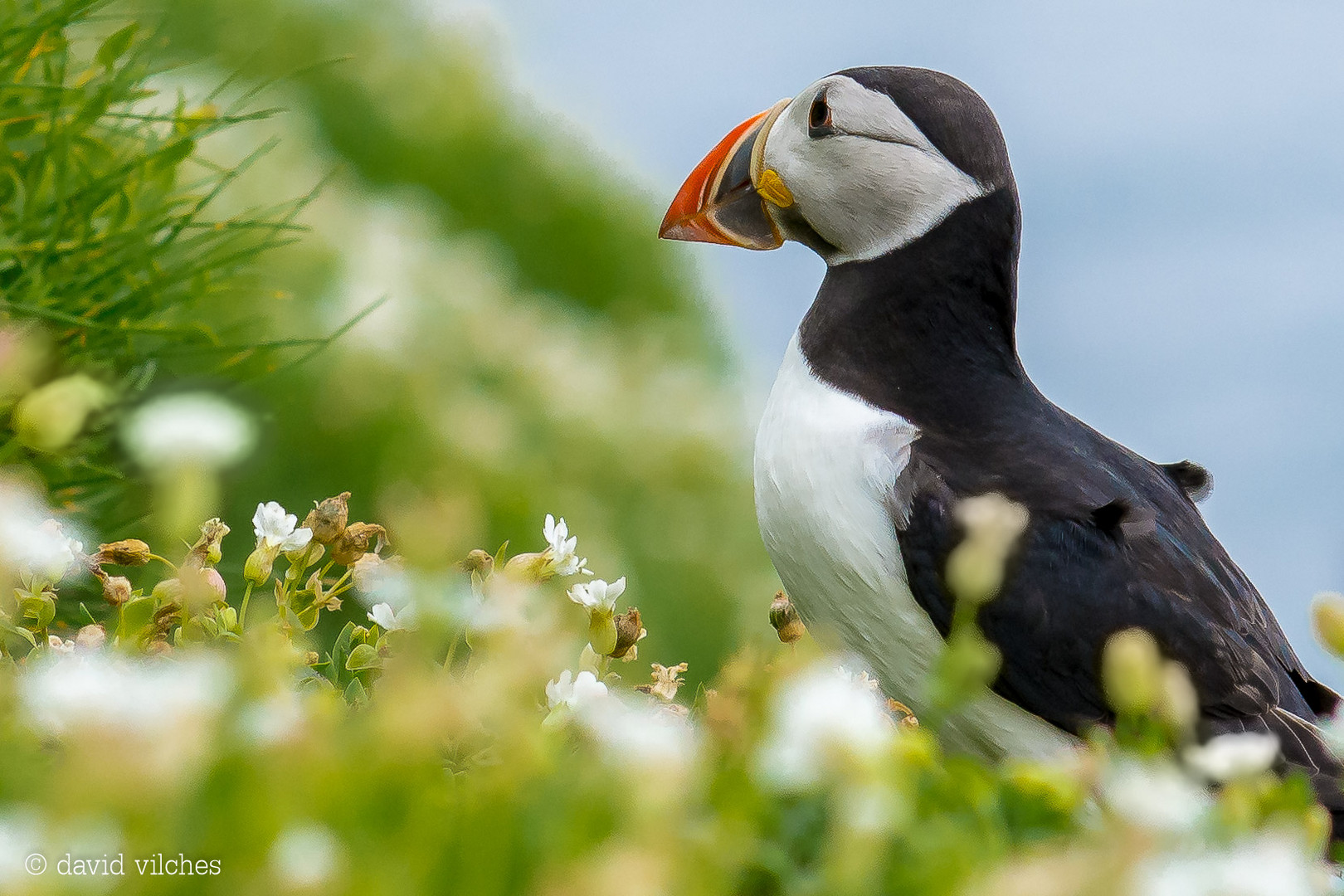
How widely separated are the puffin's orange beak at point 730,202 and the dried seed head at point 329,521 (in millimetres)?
913

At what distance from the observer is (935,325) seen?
2191 mm

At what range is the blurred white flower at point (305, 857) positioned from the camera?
2.68ft

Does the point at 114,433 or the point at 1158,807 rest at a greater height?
the point at 114,433

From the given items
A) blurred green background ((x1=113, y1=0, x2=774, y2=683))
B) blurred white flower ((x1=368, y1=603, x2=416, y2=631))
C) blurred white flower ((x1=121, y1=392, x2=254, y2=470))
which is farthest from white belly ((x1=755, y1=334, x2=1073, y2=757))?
blurred green background ((x1=113, y1=0, x2=774, y2=683))

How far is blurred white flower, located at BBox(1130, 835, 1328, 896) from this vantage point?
35.9 inches

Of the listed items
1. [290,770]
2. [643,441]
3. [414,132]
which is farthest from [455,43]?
[290,770]

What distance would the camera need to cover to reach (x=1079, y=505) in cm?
201

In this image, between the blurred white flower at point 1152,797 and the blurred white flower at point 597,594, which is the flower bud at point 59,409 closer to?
the blurred white flower at point 597,594

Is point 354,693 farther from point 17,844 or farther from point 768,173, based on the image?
point 768,173

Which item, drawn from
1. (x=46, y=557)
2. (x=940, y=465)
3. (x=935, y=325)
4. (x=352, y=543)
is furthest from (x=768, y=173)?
(x=46, y=557)

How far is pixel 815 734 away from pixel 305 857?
0.42 m

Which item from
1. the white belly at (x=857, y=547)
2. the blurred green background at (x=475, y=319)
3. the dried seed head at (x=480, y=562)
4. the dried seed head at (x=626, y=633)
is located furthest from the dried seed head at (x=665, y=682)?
the blurred green background at (x=475, y=319)

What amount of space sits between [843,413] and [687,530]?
499 centimetres

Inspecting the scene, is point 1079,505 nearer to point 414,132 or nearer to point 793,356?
point 793,356
